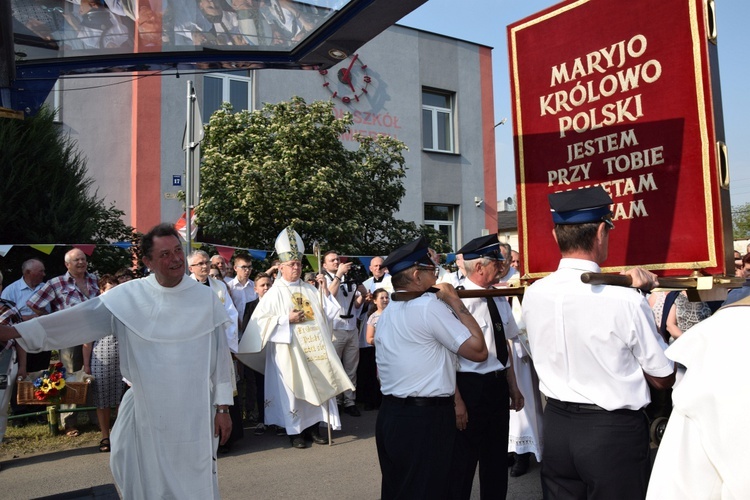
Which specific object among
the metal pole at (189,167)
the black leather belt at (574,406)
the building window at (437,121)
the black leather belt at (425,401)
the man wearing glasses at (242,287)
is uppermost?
the building window at (437,121)

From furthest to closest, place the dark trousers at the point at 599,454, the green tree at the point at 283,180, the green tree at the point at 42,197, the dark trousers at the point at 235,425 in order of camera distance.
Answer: the green tree at the point at 283,180
the green tree at the point at 42,197
the dark trousers at the point at 235,425
the dark trousers at the point at 599,454

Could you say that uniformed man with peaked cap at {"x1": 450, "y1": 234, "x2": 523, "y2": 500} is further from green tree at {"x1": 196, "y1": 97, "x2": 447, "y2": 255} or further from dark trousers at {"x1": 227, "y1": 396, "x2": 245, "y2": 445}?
green tree at {"x1": 196, "y1": 97, "x2": 447, "y2": 255}

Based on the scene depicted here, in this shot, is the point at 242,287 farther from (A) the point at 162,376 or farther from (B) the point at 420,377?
(B) the point at 420,377

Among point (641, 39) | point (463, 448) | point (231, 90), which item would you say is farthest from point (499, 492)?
point (231, 90)

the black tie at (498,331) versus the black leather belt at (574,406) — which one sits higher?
the black tie at (498,331)

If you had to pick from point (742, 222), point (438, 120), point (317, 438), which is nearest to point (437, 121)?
point (438, 120)

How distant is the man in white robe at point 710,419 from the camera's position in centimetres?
133

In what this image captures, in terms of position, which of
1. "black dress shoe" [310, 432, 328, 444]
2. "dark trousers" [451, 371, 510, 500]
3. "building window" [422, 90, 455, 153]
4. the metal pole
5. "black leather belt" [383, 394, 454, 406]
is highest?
"building window" [422, 90, 455, 153]

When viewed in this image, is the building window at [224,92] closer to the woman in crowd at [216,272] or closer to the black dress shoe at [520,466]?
the woman in crowd at [216,272]

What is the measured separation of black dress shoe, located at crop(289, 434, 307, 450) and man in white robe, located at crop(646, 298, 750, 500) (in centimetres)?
588

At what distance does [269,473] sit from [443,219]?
14.6 metres

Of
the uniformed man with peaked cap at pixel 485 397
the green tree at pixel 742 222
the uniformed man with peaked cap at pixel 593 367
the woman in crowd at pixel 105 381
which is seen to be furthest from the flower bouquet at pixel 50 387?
the green tree at pixel 742 222

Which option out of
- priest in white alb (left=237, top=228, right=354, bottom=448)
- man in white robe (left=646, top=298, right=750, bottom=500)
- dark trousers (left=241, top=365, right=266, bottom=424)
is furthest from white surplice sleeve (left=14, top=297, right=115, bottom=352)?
dark trousers (left=241, top=365, right=266, bottom=424)

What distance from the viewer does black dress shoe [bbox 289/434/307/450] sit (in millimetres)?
6973
